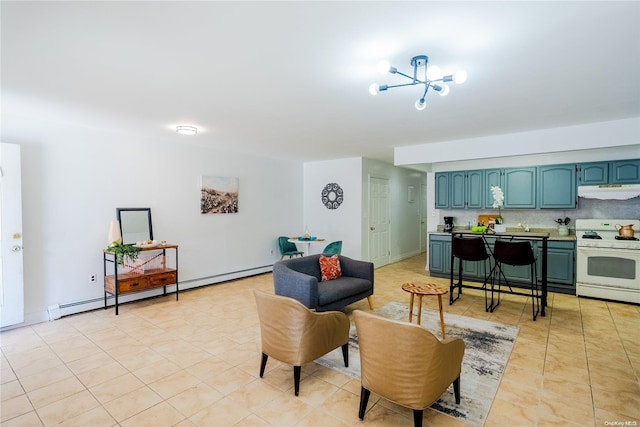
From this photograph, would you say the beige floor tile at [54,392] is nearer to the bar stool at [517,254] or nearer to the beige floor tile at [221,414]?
the beige floor tile at [221,414]

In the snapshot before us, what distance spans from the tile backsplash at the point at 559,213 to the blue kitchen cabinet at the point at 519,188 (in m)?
0.30

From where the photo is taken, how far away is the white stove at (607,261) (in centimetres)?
458

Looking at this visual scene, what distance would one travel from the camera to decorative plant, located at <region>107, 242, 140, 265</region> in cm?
432

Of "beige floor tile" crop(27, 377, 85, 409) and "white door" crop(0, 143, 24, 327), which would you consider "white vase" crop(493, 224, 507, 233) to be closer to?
"beige floor tile" crop(27, 377, 85, 409)

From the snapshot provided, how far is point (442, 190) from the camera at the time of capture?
664 centimetres

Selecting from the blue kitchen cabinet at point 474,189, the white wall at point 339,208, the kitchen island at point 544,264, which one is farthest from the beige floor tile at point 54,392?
the blue kitchen cabinet at point 474,189

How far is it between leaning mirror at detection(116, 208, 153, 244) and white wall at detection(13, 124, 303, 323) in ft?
0.34

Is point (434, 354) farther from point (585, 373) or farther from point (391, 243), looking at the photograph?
point (391, 243)

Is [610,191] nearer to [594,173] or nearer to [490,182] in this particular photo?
[594,173]

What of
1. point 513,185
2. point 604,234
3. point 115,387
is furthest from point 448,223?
point 115,387

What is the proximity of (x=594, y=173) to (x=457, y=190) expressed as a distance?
6.85 feet

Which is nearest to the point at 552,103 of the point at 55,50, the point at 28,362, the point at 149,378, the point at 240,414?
the point at 240,414

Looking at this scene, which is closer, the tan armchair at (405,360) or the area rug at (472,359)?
the tan armchair at (405,360)

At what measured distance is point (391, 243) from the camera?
795cm
